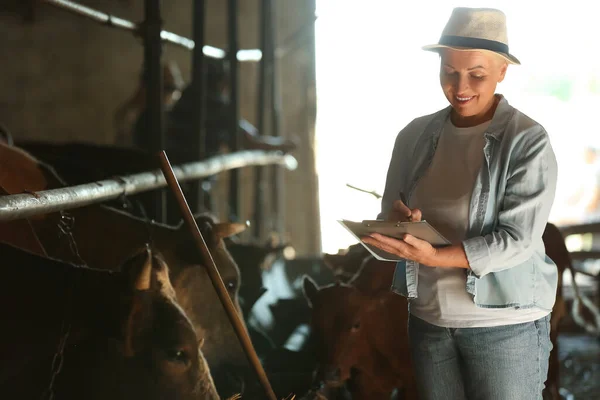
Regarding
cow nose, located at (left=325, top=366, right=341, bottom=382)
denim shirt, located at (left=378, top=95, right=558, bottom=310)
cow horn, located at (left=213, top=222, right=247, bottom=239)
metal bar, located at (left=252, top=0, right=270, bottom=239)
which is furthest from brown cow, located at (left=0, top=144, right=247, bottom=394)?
metal bar, located at (left=252, top=0, right=270, bottom=239)

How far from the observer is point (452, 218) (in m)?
1.97

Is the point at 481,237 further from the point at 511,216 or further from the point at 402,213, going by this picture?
the point at 402,213

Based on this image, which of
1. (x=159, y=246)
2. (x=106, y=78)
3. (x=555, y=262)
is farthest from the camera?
(x=106, y=78)

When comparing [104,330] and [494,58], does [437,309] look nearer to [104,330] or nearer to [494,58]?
[494,58]

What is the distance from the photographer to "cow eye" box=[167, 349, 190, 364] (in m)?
2.17

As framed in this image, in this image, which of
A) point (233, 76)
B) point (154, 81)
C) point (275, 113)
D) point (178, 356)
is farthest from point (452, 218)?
point (275, 113)

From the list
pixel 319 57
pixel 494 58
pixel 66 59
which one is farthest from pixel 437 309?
pixel 66 59

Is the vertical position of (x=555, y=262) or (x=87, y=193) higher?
(x=87, y=193)

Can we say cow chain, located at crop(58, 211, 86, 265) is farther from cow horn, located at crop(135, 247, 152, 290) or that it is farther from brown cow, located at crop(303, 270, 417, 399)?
brown cow, located at crop(303, 270, 417, 399)

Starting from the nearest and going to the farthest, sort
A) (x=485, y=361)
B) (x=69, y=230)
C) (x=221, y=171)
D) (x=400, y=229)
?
(x=400, y=229) → (x=485, y=361) → (x=69, y=230) → (x=221, y=171)

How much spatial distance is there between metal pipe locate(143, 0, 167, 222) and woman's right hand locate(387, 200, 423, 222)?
1.67 m

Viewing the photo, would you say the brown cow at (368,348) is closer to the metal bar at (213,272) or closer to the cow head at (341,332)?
the cow head at (341,332)

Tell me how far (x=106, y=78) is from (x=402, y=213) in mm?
7783

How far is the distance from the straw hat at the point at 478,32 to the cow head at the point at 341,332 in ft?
4.02
